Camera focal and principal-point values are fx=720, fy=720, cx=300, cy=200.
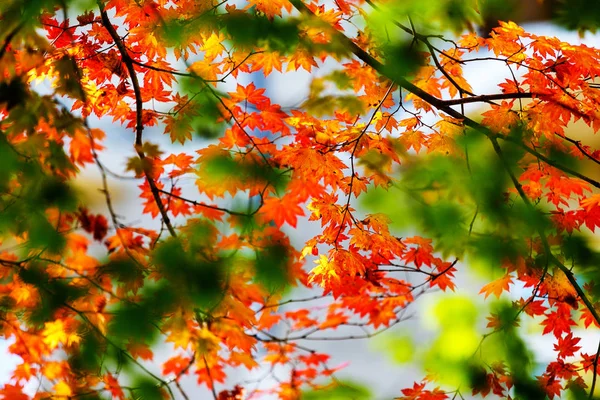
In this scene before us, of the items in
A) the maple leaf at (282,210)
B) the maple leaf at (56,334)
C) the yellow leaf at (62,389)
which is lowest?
the yellow leaf at (62,389)

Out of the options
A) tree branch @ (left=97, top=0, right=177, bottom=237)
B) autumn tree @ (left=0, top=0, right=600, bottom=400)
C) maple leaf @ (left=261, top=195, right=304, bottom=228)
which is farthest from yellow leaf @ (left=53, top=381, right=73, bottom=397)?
maple leaf @ (left=261, top=195, right=304, bottom=228)

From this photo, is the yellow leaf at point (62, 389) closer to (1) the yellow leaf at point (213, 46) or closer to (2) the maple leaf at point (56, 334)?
(2) the maple leaf at point (56, 334)

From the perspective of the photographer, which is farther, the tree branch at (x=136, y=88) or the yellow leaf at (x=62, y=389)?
the yellow leaf at (x=62, y=389)

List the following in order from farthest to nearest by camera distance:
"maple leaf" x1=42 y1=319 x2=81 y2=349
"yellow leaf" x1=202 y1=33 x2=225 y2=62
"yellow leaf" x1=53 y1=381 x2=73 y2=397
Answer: "maple leaf" x1=42 y1=319 x2=81 y2=349
"yellow leaf" x1=53 y1=381 x2=73 y2=397
"yellow leaf" x1=202 y1=33 x2=225 y2=62

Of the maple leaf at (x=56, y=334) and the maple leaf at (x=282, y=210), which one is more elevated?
the maple leaf at (x=282, y=210)

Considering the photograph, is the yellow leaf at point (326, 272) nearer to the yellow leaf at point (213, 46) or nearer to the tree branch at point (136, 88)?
the tree branch at point (136, 88)

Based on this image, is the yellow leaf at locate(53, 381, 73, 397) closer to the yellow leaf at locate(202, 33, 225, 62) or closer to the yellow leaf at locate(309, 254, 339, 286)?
the yellow leaf at locate(309, 254, 339, 286)

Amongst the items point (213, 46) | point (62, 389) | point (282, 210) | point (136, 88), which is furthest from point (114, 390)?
point (213, 46)

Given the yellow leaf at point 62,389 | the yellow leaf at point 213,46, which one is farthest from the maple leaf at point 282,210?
the yellow leaf at point 62,389

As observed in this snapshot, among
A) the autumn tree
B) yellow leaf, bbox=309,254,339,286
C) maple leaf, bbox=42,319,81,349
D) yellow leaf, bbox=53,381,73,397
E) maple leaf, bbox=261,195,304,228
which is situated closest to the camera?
the autumn tree

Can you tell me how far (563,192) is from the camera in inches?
98.8

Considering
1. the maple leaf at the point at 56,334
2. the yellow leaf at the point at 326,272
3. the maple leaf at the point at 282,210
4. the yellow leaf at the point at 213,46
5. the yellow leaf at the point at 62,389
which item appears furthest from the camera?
the maple leaf at the point at 56,334

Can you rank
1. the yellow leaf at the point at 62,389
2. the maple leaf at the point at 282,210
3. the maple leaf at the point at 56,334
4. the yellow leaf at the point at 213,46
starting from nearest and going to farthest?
the yellow leaf at the point at 213,46
the maple leaf at the point at 282,210
the yellow leaf at the point at 62,389
the maple leaf at the point at 56,334

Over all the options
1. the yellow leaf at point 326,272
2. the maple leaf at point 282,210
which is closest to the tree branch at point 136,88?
the maple leaf at point 282,210
